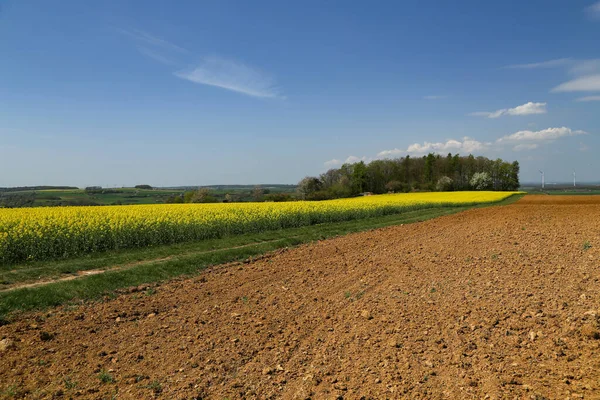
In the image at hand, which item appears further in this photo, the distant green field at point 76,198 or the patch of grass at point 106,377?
the distant green field at point 76,198

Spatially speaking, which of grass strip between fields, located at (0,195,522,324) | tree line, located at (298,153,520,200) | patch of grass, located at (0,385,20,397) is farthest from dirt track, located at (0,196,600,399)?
tree line, located at (298,153,520,200)

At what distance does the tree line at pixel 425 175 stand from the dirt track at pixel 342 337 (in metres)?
73.8

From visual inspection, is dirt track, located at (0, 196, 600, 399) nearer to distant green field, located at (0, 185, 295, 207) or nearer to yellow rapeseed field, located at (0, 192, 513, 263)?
yellow rapeseed field, located at (0, 192, 513, 263)

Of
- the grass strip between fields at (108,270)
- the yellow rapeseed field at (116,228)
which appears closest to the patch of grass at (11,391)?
the grass strip between fields at (108,270)

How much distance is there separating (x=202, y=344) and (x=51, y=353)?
2.42 metres

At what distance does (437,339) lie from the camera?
5641 mm

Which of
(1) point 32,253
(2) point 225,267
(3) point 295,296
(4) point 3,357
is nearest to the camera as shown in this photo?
(4) point 3,357

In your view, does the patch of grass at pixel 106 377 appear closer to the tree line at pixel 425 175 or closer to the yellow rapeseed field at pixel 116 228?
the yellow rapeseed field at pixel 116 228

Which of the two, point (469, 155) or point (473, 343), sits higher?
point (469, 155)

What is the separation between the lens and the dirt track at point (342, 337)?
4.62 m

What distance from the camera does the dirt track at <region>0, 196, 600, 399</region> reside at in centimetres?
462

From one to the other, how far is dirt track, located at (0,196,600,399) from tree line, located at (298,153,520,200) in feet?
242

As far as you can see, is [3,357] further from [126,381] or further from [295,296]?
[295,296]

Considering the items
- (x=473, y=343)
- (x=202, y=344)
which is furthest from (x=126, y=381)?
(x=473, y=343)
